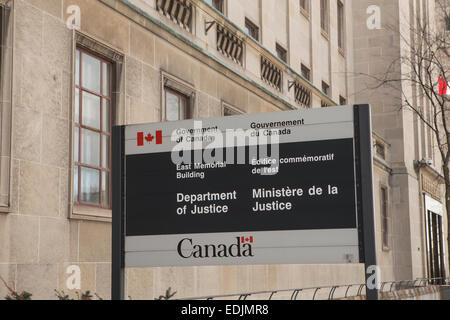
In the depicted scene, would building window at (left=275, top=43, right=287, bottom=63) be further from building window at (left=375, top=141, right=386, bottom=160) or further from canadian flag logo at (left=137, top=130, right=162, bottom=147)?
canadian flag logo at (left=137, top=130, right=162, bottom=147)

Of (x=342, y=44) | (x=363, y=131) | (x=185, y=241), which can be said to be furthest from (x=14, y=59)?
(x=342, y=44)

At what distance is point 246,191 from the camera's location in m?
6.23

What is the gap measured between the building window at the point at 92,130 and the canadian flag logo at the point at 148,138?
464 cm

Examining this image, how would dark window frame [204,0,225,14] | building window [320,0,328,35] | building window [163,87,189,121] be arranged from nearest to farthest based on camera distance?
building window [163,87,189,121] < dark window frame [204,0,225,14] < building window [320,0,328,35]

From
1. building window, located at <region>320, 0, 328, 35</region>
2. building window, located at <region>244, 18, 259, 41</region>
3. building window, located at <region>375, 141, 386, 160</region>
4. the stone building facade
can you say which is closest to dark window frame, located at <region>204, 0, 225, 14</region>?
the stone building facade

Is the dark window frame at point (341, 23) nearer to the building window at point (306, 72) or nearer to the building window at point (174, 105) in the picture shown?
the building window at point (306, 72)

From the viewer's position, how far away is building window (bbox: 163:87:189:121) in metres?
14.4

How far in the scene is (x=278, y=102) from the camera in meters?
20.4

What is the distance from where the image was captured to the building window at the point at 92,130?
36.8 ft

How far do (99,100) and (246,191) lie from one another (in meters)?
6.29

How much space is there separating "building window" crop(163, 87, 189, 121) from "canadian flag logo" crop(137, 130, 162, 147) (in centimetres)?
755

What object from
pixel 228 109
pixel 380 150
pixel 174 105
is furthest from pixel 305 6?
pixel 174 105

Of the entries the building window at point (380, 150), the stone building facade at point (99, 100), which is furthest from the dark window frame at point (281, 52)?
the building window at point (380, 150)

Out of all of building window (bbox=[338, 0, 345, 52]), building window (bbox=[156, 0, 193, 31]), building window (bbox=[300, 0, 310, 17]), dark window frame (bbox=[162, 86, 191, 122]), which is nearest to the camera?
building window (bbox=[156, 0, 193, 31])
